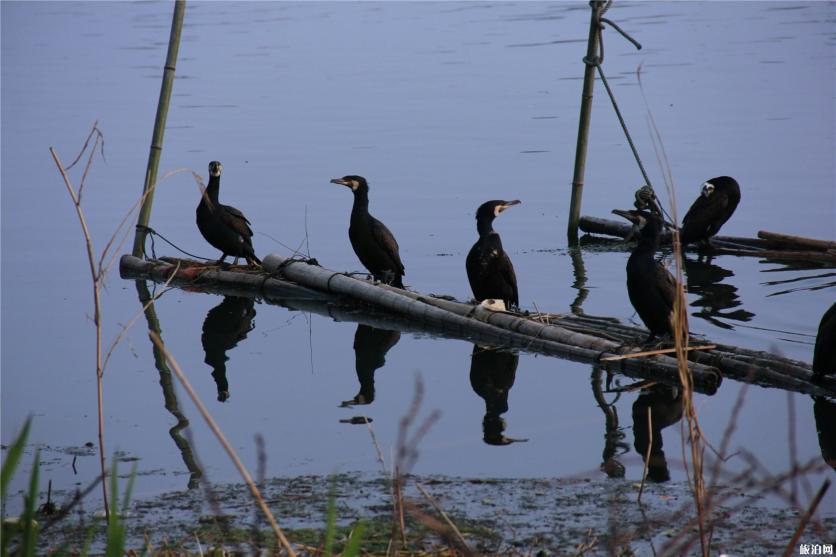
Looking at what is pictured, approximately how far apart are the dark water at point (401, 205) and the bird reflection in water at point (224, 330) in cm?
3

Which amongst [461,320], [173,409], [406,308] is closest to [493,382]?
[461,320]

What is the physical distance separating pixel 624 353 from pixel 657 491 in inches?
74.4

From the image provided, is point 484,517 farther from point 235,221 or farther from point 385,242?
point 235,221

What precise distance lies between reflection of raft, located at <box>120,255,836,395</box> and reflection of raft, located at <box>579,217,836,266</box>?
1701 mm

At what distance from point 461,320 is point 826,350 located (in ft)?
8.14

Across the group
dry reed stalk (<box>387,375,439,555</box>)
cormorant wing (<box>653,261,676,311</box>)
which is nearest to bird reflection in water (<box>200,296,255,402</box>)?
cormorant wing (<box>653,261,676,311</box>)

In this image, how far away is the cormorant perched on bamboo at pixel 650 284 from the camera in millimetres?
7461

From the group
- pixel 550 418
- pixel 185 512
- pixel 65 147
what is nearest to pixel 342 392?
pixel 550 418

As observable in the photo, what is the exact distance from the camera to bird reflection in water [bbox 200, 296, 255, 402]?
824cm

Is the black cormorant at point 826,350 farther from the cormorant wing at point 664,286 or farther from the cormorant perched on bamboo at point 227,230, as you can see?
the cormorant perched on bamboo at point 227,230

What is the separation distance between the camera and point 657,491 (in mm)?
5453

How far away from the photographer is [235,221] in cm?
1009

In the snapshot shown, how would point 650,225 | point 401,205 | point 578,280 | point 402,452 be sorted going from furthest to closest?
point 401,205
point 578,280
point 650,225
point 402,452

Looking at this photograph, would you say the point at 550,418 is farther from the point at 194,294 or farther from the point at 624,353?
the point at 194,294
